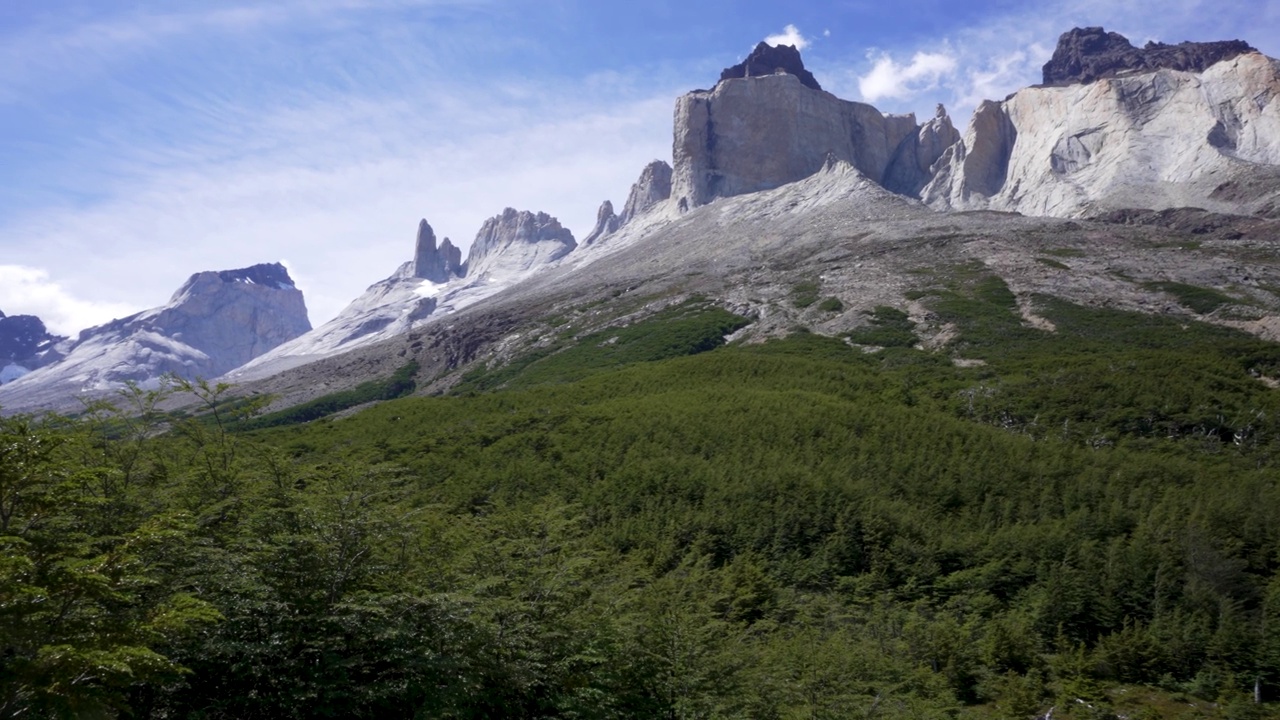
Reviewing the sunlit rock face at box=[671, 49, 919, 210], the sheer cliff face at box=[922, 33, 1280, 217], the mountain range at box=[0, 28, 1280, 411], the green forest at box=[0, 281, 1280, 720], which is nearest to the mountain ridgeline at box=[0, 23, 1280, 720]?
the green forest at box=[0, 281, 1280, 720]

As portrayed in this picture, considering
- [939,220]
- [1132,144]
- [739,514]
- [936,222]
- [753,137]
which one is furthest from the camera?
[753,137]

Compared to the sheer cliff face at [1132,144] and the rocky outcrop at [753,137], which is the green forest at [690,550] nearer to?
the sheer cliff face at [1132,144]

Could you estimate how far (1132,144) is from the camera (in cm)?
15150

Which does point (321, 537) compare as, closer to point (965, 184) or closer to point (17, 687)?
point (17, 687)

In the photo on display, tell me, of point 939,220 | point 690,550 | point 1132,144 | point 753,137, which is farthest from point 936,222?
point 690,550

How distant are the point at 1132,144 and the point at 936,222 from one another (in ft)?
226

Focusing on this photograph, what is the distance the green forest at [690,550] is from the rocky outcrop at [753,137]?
12586 cm

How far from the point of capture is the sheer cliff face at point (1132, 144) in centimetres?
13575

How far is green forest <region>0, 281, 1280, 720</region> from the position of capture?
11.9m

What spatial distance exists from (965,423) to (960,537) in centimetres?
1507

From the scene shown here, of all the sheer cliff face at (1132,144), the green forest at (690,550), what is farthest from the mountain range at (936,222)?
the green forest at (690,550)

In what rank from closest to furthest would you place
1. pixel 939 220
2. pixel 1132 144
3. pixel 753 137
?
1. pixel 939 220
2. pixel 1132 144
3. pixel 753 137

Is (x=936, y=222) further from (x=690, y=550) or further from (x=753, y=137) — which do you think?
(x=690, y=550)

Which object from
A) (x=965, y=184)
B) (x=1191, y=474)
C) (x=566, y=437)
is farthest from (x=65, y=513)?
(x=965, y=184)
